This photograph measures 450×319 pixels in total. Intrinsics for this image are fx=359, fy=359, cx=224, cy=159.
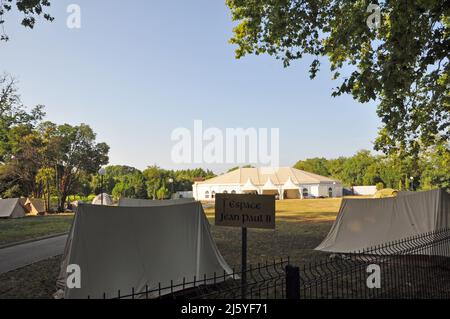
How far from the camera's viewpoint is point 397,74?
7254 mm

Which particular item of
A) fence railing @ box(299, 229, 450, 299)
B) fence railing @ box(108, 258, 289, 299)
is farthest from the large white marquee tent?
fence railing @ box(108, 258, 289, 299)

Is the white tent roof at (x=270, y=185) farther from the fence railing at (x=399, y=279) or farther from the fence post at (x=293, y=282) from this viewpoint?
the fence post at (x=293, y=282)

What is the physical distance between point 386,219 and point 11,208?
30.0m

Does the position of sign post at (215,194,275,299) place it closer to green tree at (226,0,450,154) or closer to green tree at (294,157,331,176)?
green tree at (226,0,450,154)

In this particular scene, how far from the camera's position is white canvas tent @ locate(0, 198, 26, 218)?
29891mm

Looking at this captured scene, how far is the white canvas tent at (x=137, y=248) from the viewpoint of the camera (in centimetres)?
606

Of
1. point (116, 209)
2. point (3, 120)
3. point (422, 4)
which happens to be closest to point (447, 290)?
point (422, 4)

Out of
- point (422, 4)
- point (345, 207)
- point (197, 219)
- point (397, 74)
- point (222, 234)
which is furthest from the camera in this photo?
point (222, 234)

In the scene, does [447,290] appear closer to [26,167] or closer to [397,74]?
[397,74]

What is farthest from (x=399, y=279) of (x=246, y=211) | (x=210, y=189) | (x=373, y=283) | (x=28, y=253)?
(x=210, y=189)

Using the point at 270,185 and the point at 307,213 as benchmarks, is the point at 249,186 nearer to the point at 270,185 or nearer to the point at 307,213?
the point at 270,185

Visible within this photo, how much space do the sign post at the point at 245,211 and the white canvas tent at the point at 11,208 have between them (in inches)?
1198

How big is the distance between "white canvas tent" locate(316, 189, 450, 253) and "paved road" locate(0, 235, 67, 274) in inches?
364
